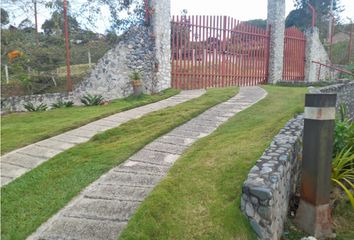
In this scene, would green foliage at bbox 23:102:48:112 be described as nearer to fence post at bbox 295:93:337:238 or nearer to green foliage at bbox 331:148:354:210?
fence post at bbox 295:93:337:238

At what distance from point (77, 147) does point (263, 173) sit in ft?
8.58

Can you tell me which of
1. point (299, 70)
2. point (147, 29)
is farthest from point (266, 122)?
point (299, 70)

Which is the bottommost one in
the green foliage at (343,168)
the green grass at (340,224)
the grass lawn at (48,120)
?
the green grass at (340,224)

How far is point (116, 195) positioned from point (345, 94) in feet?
24.8

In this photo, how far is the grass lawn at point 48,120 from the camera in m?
4.90

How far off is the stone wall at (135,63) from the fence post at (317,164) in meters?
5.80

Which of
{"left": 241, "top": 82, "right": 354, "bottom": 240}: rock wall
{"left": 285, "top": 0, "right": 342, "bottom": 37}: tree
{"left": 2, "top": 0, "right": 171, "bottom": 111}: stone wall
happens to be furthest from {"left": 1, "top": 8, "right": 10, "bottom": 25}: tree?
{"left": 285, "top": 0, "right": 342, "bottom": 37}: tree

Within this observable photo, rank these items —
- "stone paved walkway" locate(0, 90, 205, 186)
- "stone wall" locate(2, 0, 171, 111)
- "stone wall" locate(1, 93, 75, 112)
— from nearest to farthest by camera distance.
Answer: "stone paved walkway" locate(0, 90, 205, 186) → "stone wall" locate(1, 93, 75, 112) → "stone wall" locate(2, 0, 171, 111)

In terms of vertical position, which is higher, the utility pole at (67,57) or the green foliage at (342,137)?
the utility pole at (67,57)

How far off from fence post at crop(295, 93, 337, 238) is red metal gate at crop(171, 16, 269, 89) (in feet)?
20.1

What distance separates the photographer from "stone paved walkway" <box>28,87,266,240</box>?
2561 mm

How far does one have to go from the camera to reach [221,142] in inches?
166

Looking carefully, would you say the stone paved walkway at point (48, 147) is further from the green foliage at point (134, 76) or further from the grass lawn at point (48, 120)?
the green foliage at point (134, 76)

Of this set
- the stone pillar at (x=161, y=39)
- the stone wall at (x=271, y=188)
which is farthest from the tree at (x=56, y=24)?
the stone wall at (x=271, y=188)
